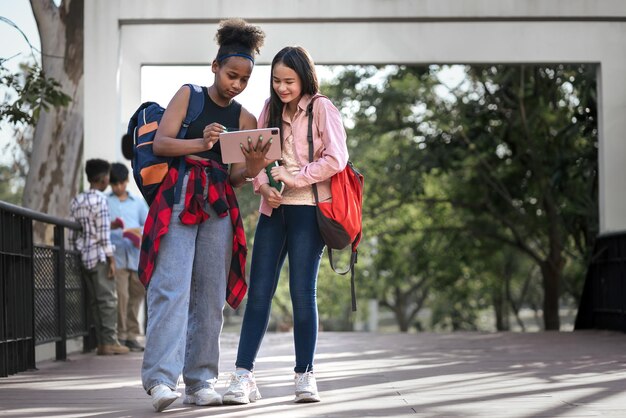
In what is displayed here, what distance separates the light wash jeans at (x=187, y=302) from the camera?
5062mm

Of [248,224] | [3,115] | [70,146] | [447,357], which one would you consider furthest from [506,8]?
[248,224]

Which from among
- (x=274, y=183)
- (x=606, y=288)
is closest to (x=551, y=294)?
(x=606, y=288)

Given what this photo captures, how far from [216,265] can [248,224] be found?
59.0ft

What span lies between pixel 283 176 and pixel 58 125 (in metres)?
10.4

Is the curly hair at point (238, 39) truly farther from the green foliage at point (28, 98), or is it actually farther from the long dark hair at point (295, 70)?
the green foliage at point (28, 98)

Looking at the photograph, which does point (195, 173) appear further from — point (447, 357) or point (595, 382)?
point (447, 357)

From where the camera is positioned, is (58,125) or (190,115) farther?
(58,125)

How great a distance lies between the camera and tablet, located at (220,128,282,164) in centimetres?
504

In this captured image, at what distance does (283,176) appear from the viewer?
5.31 metres

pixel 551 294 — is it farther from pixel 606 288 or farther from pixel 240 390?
pixel 240 390

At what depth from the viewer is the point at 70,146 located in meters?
15.1

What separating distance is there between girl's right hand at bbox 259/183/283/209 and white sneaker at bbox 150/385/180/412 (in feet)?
3.15

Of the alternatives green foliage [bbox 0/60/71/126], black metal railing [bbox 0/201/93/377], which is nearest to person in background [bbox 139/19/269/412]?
black metal railing [bbox 0/201/93/377]

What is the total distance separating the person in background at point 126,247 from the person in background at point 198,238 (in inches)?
179
